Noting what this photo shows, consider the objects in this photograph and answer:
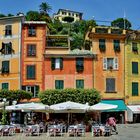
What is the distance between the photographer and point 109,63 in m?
50.8

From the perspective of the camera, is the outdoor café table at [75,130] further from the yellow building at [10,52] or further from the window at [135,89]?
the window at [135,89]

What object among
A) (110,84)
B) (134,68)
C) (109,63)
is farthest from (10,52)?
(134,68)

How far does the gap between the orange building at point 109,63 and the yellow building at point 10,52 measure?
8.83 metres

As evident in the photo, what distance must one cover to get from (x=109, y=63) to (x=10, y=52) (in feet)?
39.3

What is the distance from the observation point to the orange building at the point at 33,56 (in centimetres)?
4975

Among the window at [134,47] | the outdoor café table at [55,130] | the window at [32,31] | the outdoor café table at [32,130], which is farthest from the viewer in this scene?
the window at [134,47]

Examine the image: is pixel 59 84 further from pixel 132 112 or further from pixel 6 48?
pixel 132 112

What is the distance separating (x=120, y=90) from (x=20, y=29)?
14057mm

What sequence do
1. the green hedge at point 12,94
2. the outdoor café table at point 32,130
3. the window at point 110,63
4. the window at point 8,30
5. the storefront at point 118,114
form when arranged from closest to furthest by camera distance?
the outdoor café table at point 32,130, the green hedge at point 12,94, the storefront at point 118,114, the window at point 110,63, the window at point 8,30

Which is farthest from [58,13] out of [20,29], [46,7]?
[20,29]

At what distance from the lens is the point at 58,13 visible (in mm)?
159000

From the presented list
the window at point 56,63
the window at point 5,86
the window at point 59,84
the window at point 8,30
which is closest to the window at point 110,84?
the window at point 59,84

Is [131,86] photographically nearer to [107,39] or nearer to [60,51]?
[107,39]

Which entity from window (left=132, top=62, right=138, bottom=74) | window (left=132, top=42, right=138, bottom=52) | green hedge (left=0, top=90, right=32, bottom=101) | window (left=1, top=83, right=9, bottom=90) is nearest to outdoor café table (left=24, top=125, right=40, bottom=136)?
green hedge (left=0, top=90, right=32, bottom=101)
